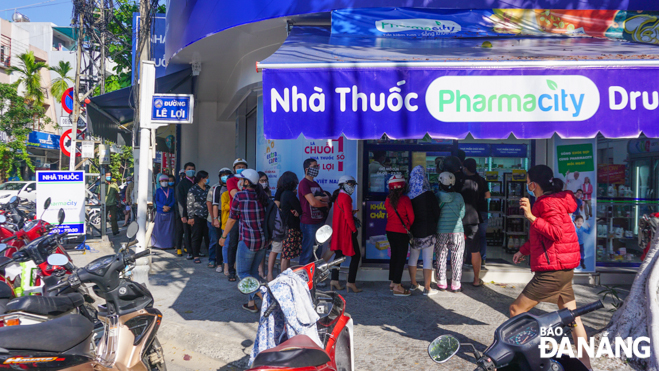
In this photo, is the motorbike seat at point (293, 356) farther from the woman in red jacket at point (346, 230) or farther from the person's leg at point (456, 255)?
the person's leg at point (456, 255)

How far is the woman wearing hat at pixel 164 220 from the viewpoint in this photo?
10255 mm

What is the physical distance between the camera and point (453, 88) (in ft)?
13.7

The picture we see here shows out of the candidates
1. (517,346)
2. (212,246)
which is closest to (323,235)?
(517,346)

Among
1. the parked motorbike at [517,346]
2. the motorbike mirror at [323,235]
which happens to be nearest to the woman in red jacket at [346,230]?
the motorbike mirror at [323,235]

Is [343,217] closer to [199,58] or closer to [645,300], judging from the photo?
[645,300]

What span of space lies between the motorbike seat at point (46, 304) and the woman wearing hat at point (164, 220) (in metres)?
6.30

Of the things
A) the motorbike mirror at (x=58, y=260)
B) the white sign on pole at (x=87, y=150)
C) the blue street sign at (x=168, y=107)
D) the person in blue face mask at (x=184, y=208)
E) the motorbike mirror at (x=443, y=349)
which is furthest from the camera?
the white sign on pole at (x=87, y=150)

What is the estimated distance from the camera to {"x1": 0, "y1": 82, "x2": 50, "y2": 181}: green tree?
1033 inches

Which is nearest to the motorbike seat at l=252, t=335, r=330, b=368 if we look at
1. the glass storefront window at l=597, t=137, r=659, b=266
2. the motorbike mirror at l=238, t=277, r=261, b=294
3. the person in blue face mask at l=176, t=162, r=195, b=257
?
the motorbike mirror at l=238, t=277, r=261, b=294

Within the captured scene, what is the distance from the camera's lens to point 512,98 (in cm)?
411

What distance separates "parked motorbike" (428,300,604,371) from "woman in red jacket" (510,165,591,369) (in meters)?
1.84

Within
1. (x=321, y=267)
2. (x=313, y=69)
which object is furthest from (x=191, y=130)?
(x=321, y=267)

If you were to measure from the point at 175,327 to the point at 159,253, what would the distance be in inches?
211

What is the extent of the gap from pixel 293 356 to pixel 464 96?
2.81 metres
